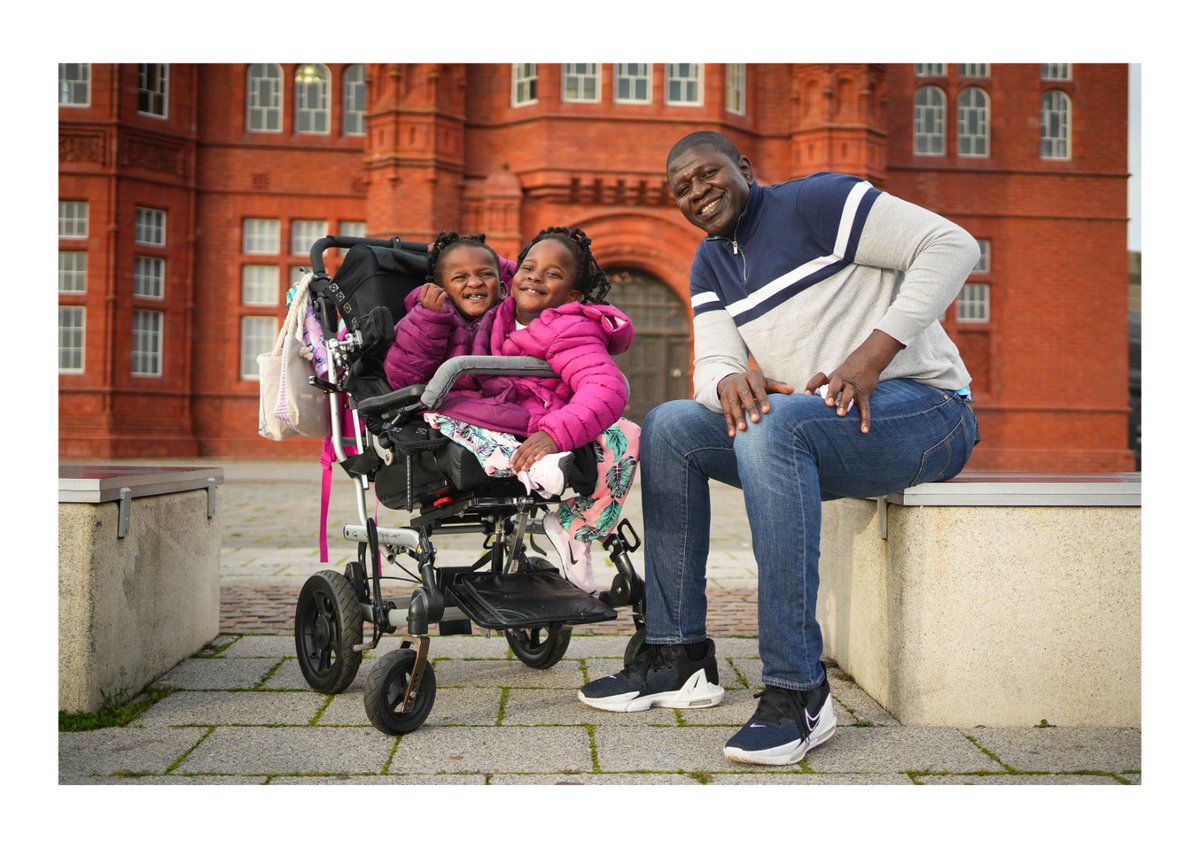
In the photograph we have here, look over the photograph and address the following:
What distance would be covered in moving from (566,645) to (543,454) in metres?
1.21

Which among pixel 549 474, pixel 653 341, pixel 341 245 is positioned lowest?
pixel 549 474

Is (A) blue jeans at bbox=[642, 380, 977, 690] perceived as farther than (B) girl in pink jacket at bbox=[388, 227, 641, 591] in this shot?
No

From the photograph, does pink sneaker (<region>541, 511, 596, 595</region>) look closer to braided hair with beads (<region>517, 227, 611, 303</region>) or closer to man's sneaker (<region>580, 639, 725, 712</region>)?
man's sneaker (<region>580, 639, 725, 712</region>)

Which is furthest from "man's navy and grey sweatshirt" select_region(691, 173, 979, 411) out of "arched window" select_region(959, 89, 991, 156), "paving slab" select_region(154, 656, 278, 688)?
"arched window" select_region(959, 89, 991, 156)

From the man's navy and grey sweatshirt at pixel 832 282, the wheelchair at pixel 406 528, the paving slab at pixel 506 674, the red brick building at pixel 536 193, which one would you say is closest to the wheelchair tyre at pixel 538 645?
the paving slab at pixel 506 674

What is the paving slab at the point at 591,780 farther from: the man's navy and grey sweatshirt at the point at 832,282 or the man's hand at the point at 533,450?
the man's navy and grey sweatshirt at the point at 832,282

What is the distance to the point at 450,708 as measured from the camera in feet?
11.7

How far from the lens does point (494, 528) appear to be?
3.58 meters

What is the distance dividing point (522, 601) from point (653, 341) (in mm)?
18007

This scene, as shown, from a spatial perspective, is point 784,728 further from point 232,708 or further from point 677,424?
point 232,708

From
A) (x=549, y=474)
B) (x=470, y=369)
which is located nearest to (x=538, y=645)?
(x=549, y=474)

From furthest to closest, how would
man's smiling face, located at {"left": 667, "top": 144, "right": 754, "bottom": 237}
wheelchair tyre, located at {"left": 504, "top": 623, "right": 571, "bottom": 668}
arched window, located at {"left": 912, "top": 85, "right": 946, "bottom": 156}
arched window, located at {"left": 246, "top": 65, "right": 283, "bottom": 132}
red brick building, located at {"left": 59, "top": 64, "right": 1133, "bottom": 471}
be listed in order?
arched window, located at {"left": 912, "top": 85, "right": 946, "bottom": 156}
arched window, located at {"left": 246, "top": 65, "right": 283, "bottom": 132}
red brick building, located at {"left": 59, "top": 64, "right": 1133, "bottom": 471}
wheelchair tyre, located at {"left": 504, "top": 623, "right": 571, "bottom": 668}
man's smiling face, located at {"left": 667, "top": 144, "right": 754, "bottom": 237}

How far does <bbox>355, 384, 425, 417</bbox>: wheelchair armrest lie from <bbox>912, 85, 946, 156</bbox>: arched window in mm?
21232

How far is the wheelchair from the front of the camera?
325cm
